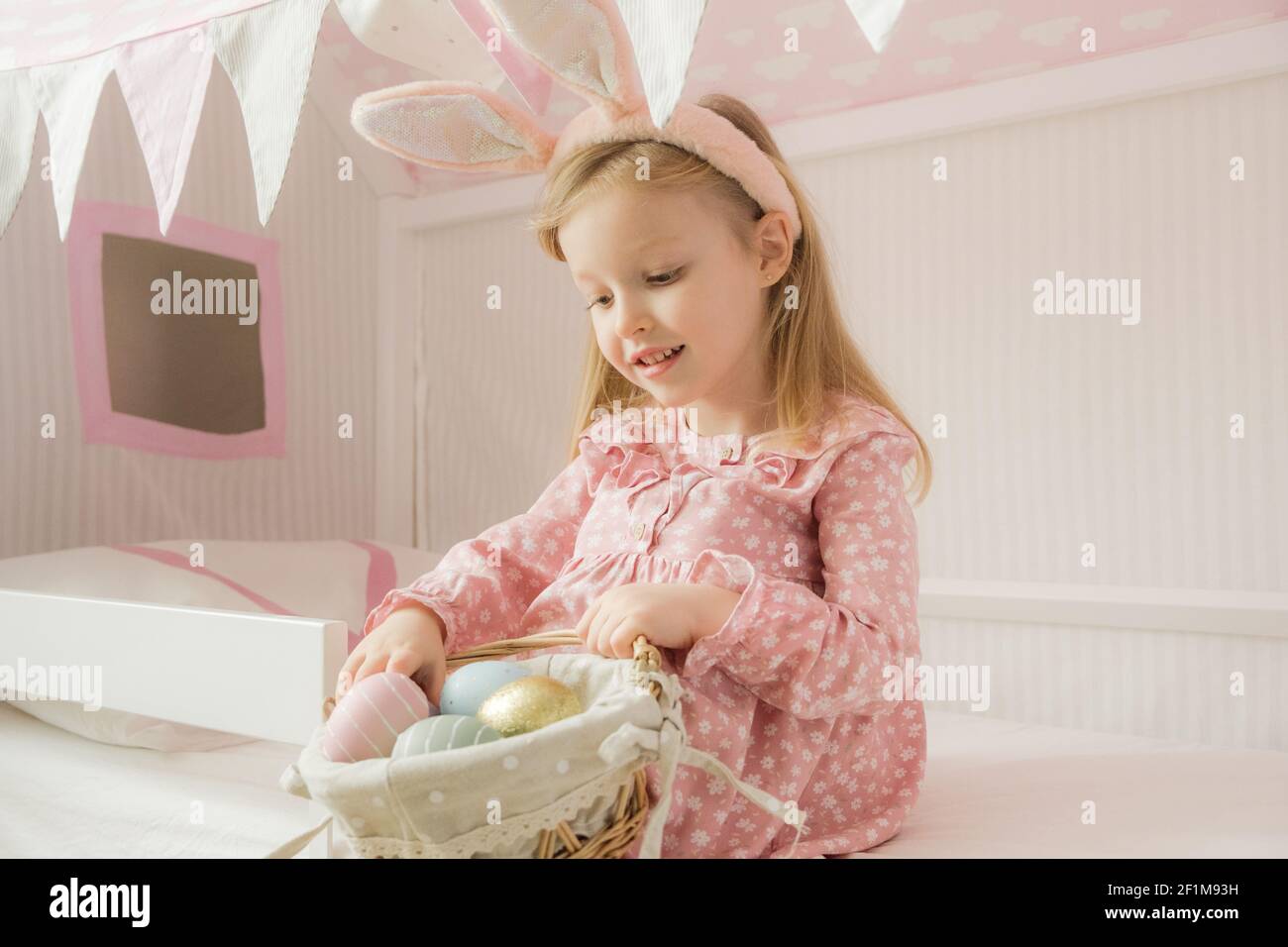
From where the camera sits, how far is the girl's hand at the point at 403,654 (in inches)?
35.4

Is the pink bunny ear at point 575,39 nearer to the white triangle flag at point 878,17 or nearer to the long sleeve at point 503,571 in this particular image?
the white triangle flag at point 878,17

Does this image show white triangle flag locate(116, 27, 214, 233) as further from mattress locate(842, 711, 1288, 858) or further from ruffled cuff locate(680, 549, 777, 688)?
mattress locate(842, 711, 1288, 858)

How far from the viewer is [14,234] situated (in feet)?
5.39

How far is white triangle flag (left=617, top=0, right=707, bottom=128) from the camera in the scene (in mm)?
702

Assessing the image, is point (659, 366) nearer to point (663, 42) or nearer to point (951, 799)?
point (663, 42)

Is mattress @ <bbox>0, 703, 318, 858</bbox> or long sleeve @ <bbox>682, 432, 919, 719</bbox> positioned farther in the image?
mattress @ <bbox>0, 703, 318, 858</bbox>

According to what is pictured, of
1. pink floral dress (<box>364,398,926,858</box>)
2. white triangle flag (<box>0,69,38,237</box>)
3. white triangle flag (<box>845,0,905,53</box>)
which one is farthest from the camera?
white triangle flag (<box>0,69,38,237</box>)

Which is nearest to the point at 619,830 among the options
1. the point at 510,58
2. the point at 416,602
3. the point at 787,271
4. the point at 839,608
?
the point at 839,608

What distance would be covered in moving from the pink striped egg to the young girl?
8cm

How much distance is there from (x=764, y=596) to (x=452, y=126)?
53cm

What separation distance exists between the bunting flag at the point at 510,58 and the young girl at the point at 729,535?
53cm

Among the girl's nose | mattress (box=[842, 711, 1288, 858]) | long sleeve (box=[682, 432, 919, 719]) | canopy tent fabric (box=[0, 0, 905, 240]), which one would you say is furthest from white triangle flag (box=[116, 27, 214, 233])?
mattress (box=[842, 711, 1288, 858])

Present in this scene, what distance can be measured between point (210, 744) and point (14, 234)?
86 cm

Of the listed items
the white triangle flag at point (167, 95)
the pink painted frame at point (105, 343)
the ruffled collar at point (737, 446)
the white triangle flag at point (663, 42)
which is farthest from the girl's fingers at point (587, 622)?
the pink painted frame at point (105, 343)
